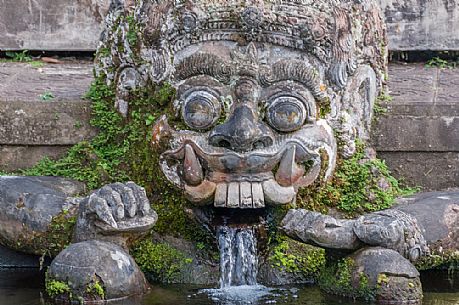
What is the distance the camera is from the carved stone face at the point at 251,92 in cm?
806

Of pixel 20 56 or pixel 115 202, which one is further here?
pixel 20 56

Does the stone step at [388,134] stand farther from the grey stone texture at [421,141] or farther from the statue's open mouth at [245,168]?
the statue's open mouth at [245,168]

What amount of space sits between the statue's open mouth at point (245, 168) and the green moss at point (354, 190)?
8.1 inches

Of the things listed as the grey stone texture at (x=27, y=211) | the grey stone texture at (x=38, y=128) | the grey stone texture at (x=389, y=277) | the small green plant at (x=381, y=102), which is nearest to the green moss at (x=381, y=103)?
the small green plant at (x=381, y=102)

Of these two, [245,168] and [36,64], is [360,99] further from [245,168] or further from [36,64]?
[36,64]

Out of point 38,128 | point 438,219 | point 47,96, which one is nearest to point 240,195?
point 438,219

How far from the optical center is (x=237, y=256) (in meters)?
8.27

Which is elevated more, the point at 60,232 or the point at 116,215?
the point at 116,215

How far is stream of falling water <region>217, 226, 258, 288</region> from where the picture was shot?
27.1ft

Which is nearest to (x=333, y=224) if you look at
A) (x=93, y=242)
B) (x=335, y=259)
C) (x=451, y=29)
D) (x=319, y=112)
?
(x=335, y=259)

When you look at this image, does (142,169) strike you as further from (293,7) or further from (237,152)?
(293,7)

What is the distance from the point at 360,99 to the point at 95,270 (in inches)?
81.7

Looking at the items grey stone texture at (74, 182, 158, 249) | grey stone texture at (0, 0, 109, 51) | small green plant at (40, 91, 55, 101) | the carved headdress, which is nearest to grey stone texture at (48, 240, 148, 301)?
grey stone texture at (74, 182, 158, 249)

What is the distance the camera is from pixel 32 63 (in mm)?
11367
